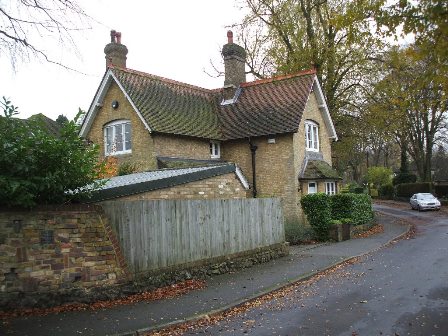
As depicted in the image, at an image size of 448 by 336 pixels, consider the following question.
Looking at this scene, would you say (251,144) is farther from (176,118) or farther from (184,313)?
(184,313)

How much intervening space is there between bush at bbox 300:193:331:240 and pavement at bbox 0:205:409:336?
5637 millimetres

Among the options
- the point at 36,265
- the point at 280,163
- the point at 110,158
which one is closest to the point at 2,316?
the point at 36,265

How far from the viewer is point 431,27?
19.6 ft

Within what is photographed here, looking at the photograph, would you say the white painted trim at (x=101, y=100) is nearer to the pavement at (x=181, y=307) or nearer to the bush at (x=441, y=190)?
the pavement at (x=181, y=307)

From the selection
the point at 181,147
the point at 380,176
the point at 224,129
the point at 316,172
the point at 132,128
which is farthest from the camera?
the point at 380,176

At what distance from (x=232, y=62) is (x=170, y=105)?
601 cm

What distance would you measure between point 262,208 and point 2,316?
8780mm

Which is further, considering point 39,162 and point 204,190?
point 204,190

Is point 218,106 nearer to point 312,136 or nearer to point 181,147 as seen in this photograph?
point 181,147

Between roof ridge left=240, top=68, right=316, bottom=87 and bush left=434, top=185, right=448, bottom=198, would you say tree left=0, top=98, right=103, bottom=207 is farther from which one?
bush left=434, top=185, right=448, bottom=198

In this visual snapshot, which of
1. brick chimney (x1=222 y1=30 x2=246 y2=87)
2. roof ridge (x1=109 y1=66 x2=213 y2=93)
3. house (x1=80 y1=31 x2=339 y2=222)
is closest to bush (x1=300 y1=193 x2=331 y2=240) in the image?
house (x1=80 y1=31 x2=339 y2=222)

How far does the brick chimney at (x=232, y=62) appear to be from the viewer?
2709cm

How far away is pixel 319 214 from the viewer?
65.9ft

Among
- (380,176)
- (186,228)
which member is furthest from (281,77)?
(380,176)
